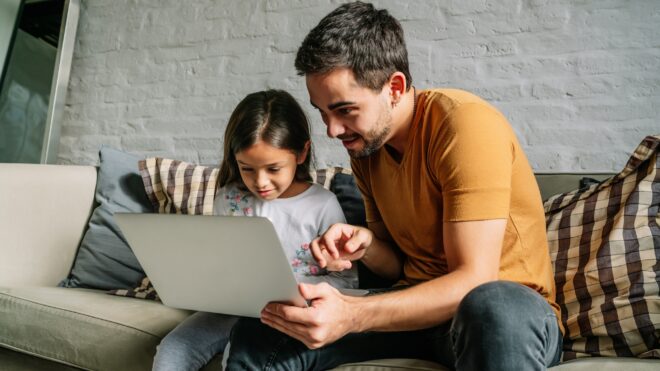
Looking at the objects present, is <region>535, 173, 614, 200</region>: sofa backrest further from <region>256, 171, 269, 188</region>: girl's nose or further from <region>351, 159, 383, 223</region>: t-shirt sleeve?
<region>256, 171, 269, 188</region>: girl's nose

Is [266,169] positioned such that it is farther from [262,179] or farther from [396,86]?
[396,86]

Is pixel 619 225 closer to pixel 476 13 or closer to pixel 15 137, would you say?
pixel 476 13

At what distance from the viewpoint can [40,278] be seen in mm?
1693

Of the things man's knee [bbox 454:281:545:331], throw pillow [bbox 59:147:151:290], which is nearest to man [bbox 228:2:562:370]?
man's knee [bbox 454:281:545:331]

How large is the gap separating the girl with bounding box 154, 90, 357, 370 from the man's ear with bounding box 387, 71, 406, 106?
361 mm

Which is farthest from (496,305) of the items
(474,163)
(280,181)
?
(280,181)

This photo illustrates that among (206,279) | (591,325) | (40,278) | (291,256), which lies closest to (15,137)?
(40,278)

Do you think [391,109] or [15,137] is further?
[15,137]

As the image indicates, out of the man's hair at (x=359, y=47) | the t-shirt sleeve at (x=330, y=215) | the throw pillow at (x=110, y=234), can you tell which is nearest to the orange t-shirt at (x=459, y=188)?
the man's hair at (x=359, y=47)

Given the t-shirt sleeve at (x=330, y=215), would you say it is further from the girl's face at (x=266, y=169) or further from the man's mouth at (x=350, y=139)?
the man's mouth at (x=350, y=139)

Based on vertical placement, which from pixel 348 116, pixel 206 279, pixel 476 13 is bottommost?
pixel 206 279

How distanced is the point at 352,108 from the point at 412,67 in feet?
2.71

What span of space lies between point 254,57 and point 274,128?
0.80m

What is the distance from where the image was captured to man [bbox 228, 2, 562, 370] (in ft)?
2.52
